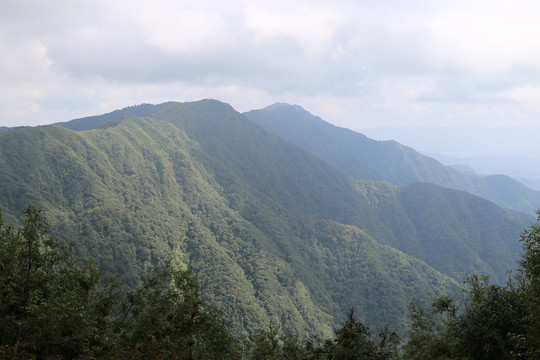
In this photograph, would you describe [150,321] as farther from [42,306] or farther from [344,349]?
[344,349]

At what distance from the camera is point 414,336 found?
33.6 metres

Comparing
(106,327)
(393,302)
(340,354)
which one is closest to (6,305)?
(106,327)

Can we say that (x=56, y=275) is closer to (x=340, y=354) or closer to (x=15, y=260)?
(x=15, y=260)

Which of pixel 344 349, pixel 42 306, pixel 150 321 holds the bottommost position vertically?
pixel 344 349

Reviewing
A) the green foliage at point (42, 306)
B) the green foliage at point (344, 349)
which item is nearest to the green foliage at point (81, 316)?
the green foliage at point (42, 306)

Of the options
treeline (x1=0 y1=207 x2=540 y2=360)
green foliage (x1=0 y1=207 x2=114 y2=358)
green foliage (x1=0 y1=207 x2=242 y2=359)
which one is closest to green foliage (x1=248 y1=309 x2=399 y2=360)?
treeline (x1=0 y1=207 x2=540 y2=360)

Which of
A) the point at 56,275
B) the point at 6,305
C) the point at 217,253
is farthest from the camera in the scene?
the point at 217,253

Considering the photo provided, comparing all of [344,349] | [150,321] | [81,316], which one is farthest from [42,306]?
[344,349]

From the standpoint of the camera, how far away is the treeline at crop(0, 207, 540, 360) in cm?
1653

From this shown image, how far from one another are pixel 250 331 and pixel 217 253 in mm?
56952

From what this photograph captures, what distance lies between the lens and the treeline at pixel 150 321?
16.5m

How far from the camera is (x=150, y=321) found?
2178cm

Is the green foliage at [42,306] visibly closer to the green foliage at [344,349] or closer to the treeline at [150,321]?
the treeline at [150,321]

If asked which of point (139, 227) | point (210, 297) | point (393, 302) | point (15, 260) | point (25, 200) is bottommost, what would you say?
point (393, 302)
